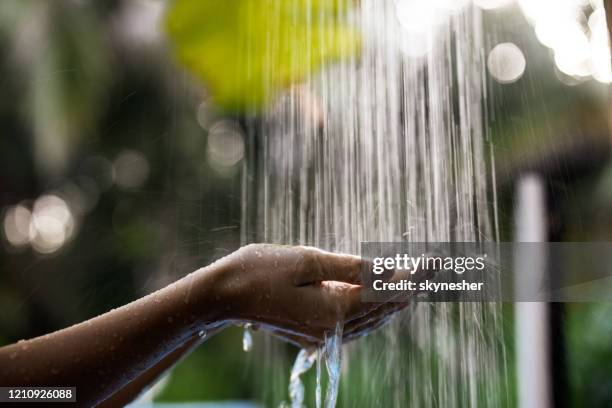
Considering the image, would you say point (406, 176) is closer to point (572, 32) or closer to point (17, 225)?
point (572, 32)

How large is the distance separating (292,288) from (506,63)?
→ 2011mm

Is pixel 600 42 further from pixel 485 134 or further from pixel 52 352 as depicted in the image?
pixel 52 352

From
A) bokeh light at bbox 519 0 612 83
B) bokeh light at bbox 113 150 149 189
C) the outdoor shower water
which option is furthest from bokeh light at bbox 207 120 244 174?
bokeh light at bbox 519 0 612 83

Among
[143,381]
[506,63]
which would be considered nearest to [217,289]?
[143,381]

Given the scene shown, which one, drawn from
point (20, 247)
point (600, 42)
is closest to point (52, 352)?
point (600, 42)

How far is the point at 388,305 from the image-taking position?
801 millimetres

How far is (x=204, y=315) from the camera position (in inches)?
31.0

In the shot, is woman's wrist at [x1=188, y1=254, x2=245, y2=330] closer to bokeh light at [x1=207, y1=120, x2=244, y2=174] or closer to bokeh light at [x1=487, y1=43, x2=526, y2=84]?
bokeh light at [x1=487, y1=43, x2=526, y2=84]

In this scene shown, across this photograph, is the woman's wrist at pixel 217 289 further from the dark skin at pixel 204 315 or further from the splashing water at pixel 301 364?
the splashing water at pixel 301 364

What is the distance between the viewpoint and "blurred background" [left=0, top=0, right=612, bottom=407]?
2.37 m

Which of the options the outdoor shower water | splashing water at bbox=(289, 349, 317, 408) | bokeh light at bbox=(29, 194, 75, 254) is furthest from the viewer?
bokeh light at bbox=(29, 194, 75, 254)

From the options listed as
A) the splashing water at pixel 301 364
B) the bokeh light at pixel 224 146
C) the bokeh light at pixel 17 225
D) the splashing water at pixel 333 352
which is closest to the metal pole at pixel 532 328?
the splashing water at pixel 301 364

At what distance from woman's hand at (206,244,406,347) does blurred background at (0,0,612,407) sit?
5.08 feet

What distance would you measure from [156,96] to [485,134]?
2.31 meters
